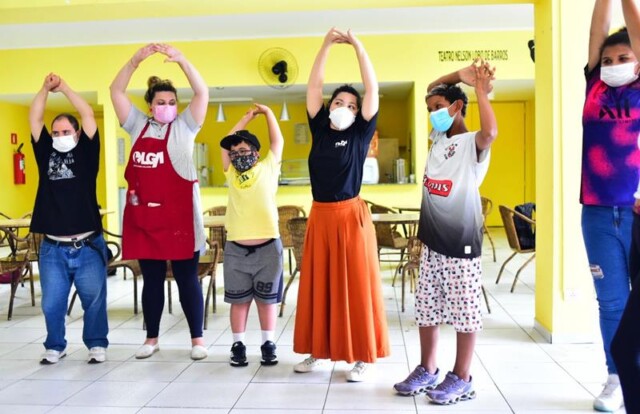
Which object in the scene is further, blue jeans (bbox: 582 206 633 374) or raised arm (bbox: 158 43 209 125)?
raised arm (bbox: 158 43 209 125)

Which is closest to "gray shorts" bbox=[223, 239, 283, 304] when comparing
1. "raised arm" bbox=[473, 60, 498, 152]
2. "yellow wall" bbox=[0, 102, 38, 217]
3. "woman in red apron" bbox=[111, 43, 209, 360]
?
"woman in red apron" bbox=[111, 43, 209, 360]

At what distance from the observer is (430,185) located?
2.78 metres

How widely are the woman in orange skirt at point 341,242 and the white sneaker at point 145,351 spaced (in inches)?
41.6

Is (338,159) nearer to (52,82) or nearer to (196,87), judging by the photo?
(196,87)

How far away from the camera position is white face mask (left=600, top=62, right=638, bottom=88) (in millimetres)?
2422

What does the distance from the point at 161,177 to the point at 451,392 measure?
1.89 metres

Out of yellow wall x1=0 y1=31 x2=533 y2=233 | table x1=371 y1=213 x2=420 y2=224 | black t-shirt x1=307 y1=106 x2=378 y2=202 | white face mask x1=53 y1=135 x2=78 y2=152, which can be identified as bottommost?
table x1=371 y1=213 x2=420 y2=224

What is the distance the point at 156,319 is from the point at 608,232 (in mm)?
2487

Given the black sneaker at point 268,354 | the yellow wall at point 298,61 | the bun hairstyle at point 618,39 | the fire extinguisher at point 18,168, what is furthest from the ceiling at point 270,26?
the black sneaker at point 268,354

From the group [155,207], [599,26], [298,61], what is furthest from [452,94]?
[298,61]

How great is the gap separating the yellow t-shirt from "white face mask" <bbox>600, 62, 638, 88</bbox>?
172 cm

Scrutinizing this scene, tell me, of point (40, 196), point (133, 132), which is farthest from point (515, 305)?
point (40, 196)

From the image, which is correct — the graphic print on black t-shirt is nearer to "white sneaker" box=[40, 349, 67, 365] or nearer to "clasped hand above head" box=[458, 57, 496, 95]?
"white sneaker" box=[40, 349, 67, 365]

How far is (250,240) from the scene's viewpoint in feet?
10.9
